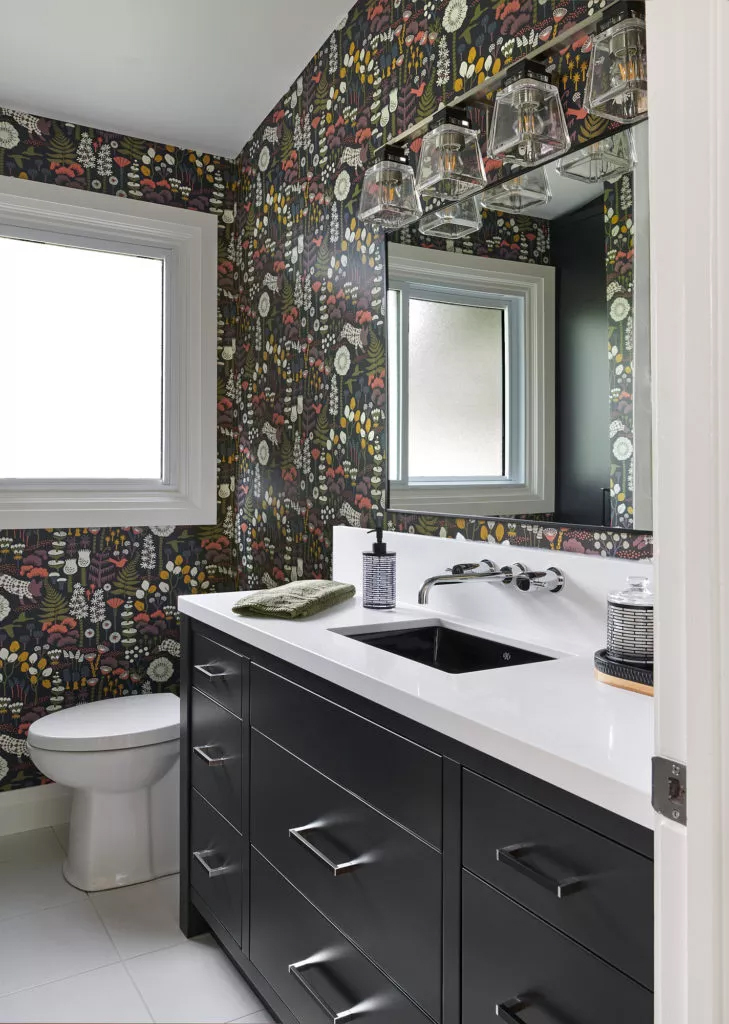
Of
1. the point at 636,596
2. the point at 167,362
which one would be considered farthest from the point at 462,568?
the point at 167,362

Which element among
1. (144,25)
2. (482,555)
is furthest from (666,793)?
(144,25)

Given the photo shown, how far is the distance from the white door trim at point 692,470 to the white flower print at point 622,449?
0.81 m

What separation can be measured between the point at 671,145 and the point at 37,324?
2.72 meters

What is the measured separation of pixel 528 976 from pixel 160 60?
268 cm

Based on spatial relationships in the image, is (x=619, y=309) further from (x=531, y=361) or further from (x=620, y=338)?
(x=531, y=361)

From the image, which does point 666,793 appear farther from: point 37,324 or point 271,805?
point 37,324

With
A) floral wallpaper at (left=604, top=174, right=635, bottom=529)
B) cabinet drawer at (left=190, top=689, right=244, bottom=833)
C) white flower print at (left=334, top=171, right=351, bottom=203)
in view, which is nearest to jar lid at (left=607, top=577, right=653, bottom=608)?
floral wallpaper at (left=604, top=174, right=635, bottom=529)

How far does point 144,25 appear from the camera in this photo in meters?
2.36

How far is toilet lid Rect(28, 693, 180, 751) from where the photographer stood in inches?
94.1

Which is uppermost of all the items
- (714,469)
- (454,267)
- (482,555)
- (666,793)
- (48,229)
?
(48,229)

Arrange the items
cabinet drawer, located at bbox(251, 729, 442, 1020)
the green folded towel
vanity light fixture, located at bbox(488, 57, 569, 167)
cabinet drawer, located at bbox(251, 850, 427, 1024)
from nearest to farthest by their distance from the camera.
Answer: cabinet drawer, located at bbox(251, 729, 442, 1020) → cabinet drawer, located at bbox(251, 850, 427, 1024) → vanity light fixture, located at bbox(488, 57, 569, 167) → the green folded towel

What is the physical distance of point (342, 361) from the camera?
2438 millimetres

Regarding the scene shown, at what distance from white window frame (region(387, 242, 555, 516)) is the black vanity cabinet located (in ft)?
2.02

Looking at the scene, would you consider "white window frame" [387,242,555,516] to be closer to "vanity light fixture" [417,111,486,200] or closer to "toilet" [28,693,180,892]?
"vanity light fixture" [417,111,486,200]
